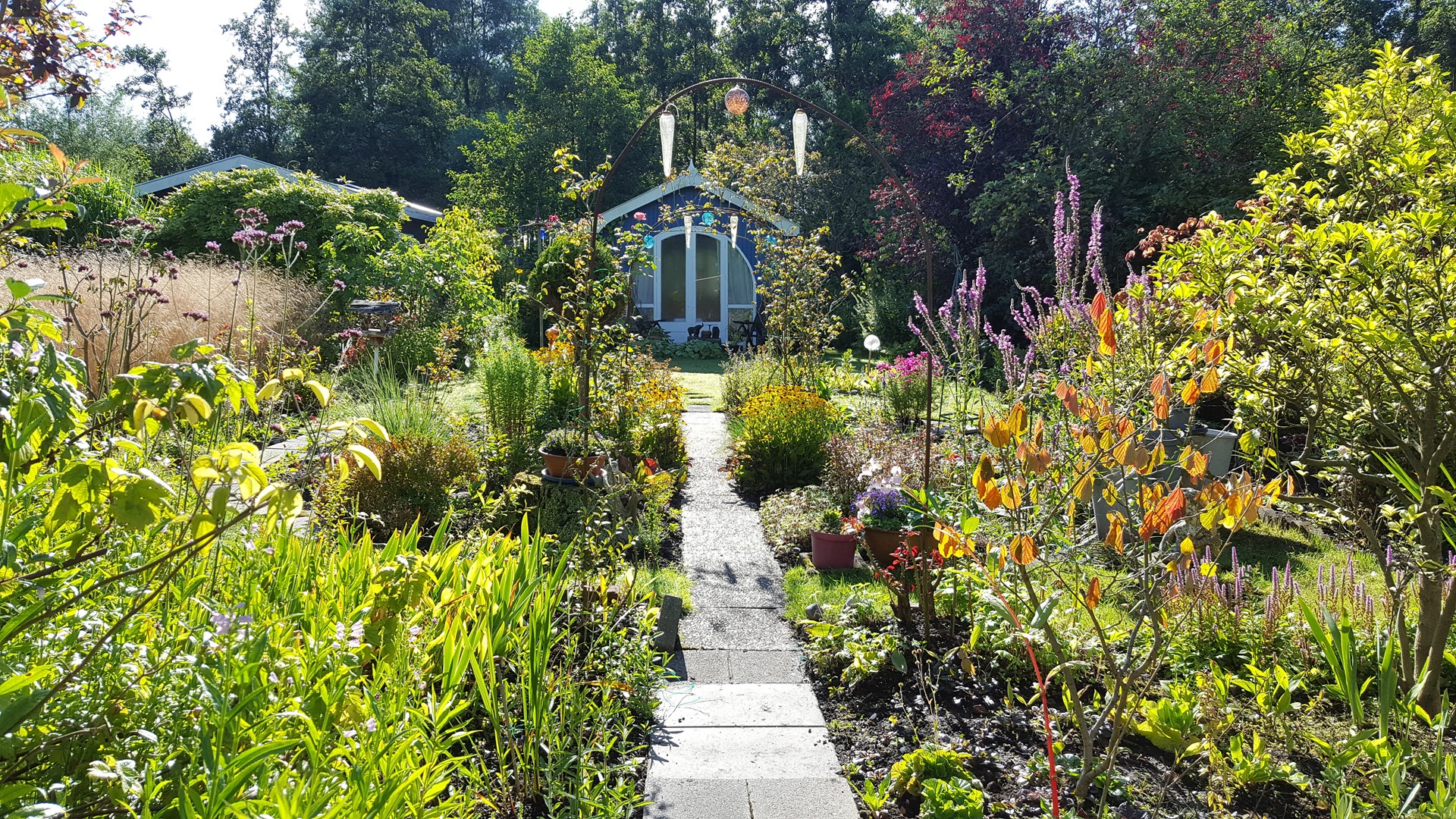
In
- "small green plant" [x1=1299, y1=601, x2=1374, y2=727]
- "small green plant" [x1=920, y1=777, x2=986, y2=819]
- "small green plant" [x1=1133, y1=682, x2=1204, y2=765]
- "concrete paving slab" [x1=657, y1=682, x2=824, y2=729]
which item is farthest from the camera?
"concrete paving slab" [x1=657, y1=682, x2=824, y2=729]

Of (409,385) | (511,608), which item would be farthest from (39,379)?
(409,385)

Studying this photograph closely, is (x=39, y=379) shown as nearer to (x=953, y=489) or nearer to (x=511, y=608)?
(x=511, y=608)

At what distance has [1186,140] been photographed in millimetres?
11453

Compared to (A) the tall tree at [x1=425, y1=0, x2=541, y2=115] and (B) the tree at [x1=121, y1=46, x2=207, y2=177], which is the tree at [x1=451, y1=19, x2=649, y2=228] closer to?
(A) the tall tree at [x1=425, y1=0, x2=541, y2=115]

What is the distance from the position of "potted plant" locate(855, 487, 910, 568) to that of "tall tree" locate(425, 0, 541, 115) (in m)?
35.4

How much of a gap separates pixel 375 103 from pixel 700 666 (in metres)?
33.8

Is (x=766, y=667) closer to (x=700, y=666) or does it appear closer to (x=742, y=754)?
(x=700, y=666)

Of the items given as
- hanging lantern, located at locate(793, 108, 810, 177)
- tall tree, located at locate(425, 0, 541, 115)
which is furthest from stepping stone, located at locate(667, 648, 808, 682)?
tall tree, located at locate(425, 0, 541, 115)

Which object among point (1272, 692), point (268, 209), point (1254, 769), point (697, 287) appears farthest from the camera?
point (697, 287)

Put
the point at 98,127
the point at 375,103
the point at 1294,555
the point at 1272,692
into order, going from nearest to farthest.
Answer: the point at 1272,692
the point at 1294,555
the point at 98,127
the point at 375,103

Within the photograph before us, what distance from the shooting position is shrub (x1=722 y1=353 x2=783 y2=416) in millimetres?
8334

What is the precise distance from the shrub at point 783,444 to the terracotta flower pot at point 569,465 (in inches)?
57.9

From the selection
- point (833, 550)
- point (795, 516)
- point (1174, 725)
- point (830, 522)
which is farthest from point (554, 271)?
point (1174, 725)

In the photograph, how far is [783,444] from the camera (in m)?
6.28
